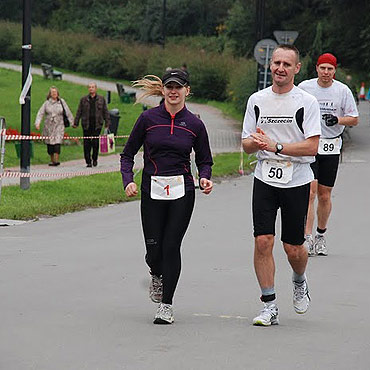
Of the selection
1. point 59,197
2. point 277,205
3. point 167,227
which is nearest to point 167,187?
point 167,227

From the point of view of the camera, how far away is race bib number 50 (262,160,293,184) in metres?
7.63

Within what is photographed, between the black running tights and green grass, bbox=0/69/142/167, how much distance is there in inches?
595

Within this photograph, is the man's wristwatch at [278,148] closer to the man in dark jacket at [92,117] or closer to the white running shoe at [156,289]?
the white running shoe at [156,289]

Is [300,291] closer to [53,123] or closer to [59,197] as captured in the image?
[59,197]

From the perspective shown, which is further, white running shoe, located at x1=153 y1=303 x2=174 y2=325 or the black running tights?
the black running tights

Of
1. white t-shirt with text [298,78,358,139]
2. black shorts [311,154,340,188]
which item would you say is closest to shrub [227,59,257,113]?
black shorts [311,154,340,188]

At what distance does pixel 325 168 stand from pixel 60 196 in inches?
254

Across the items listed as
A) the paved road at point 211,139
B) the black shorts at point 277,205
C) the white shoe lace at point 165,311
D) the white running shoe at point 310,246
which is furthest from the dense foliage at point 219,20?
the white shoe lace at point 165,311

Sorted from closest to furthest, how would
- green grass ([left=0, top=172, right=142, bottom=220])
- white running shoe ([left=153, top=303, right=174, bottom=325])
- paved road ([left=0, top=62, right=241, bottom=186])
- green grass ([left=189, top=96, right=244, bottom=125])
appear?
1. white running shoe ([left=153, top=303, right=174, bottom=325])
2. green grass ([left=0, top=172, right=142, bottom=220])
3. paved road ([left=0, top=62, right=241, bottom=186])
4. green grass ([left=189, top=96, right=244, bottom=125])

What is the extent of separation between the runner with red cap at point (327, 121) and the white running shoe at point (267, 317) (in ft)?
12.1

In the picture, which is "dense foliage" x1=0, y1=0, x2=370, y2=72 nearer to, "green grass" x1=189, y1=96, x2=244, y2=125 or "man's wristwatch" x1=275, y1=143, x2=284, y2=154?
"green grass" x1=189, y1=96, x2=244, y2=125

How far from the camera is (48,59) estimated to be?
7419 cm

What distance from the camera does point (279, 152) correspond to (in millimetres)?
7512

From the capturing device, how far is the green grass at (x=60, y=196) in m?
15.0
